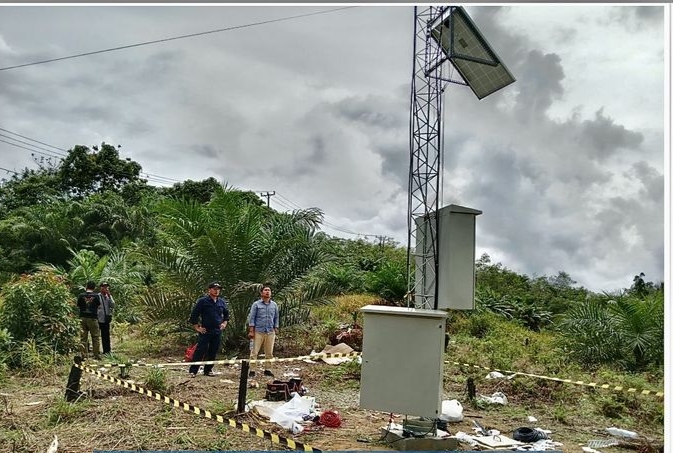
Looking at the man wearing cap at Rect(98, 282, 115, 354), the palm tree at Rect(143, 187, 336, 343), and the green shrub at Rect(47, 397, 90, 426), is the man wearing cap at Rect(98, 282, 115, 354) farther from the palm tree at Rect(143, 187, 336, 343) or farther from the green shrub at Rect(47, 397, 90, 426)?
the green shrub at Rect(47, 397, 90, 426)

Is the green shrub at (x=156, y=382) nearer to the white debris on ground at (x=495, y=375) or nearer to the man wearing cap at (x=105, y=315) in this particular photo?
the man wearing cap at (x=105, y=315)

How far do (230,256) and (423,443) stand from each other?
284 inches

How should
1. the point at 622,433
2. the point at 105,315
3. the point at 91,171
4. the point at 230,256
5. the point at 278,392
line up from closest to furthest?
the point at 622,433 < the point at 278,392 < the point at 105,315 < the point at 230,256 < the point at 91,171

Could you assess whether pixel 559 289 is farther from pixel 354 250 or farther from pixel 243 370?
pixel 243 370

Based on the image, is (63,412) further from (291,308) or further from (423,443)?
(291,308)

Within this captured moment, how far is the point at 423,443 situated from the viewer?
5.60m

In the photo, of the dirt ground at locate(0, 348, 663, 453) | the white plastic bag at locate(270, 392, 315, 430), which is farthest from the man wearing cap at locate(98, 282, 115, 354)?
the white plastic bag at locate(270, 392, 315, 430)

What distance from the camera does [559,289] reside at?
2128 cm

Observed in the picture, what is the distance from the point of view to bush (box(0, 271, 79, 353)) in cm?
966

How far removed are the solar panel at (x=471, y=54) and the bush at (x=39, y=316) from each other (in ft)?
24.4

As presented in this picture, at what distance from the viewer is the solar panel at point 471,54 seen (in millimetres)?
5605

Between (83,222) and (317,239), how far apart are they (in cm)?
1392

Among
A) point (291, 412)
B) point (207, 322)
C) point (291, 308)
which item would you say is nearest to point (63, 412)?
point (291, 412)

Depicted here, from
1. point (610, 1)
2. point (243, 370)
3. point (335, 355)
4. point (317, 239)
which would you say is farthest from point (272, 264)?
point (610, 1)
